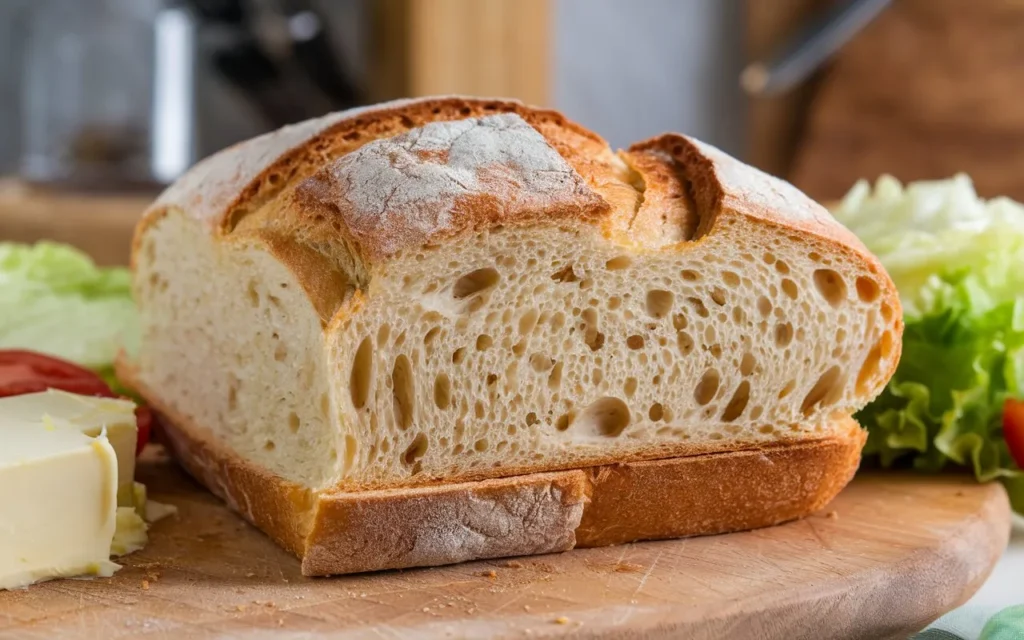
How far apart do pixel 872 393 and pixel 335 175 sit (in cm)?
127

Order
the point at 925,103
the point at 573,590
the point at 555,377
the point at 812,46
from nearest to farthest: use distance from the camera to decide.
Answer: the point at 573,590
the point at 555,377
the point at 812,46
the point at 925,103

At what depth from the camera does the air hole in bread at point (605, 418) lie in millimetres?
2396

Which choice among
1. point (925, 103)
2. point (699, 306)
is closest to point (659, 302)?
point (699, 306)

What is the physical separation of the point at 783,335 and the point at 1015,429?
0.81 m

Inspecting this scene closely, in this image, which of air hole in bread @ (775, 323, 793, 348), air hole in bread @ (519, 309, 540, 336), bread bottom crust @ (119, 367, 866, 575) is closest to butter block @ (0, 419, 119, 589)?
bread bottom crust @ (119, 367, 866, 575)

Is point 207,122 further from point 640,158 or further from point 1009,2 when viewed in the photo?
point 640,158

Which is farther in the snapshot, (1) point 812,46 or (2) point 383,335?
(1) point 812,46

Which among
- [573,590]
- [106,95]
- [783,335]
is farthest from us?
[106,95]

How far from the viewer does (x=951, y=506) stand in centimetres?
268

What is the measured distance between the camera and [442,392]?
90.7 inches

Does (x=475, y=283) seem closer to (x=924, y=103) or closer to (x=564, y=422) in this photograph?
(x=564, y=422)

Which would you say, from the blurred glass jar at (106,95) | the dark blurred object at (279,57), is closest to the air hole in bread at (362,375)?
the dark blurred object at (279,57)

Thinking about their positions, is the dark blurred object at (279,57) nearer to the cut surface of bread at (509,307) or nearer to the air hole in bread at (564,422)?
the cut surface of bread at (509,307)

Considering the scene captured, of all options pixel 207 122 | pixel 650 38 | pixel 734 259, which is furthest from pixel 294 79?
pixel 734 259
